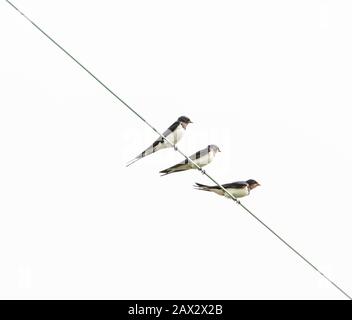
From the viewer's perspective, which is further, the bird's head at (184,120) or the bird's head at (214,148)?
the bird's head at (184,120)

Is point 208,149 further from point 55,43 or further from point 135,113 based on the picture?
point 55,43

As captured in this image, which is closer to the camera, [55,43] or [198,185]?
[55,43]

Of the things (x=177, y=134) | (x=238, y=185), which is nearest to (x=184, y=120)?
(x=177, y=134)

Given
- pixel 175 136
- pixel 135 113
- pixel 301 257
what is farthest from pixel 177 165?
pixel 301 257

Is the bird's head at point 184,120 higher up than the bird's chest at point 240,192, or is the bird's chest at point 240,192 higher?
the bird's head at point 184,120

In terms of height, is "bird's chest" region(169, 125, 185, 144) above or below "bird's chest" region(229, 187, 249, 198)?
above

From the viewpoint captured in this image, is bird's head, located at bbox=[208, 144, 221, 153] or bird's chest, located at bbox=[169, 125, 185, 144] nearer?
bird's head, located at bbox=[208, 144, 221, 153]

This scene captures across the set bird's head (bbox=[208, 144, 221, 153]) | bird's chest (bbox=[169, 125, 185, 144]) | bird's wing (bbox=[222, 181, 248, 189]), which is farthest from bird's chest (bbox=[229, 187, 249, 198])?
Answer: bird's chest (bbox=[169, 125, 185, 144])

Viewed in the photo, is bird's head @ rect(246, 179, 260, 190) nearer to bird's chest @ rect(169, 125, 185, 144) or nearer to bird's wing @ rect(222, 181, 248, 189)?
bird's wing @ rect(222, 181, 248, 189)

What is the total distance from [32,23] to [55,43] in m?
0.27

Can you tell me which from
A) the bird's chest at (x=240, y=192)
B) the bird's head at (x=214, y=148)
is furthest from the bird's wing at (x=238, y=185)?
the bird's head at (x=214, y=148)

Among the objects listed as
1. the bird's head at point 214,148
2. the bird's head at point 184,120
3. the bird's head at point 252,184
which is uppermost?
the bird's head at point 184,120

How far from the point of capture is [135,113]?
845cm

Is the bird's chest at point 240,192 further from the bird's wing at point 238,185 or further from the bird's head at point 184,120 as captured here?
the bird's head at point 184,120
